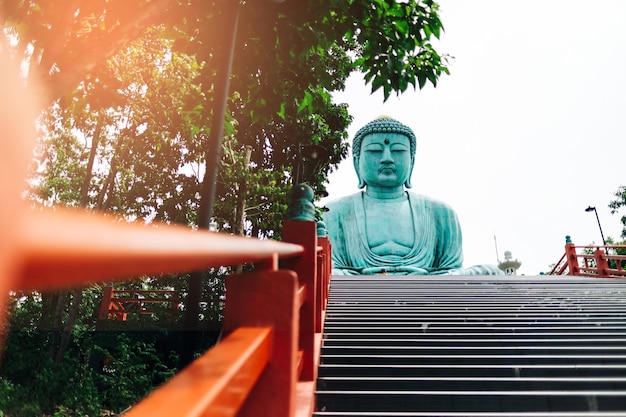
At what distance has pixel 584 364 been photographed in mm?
3227

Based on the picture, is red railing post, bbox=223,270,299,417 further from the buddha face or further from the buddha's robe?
the buddha face

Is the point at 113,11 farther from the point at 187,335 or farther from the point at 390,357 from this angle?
the point at 390,357

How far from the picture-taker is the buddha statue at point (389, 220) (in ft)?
38.2

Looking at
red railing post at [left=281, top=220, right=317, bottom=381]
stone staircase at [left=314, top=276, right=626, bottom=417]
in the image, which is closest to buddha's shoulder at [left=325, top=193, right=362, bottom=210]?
stone staircase at [left=314, top=276, right=626, bottom=417]

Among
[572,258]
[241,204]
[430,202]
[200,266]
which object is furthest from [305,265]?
[572,258]

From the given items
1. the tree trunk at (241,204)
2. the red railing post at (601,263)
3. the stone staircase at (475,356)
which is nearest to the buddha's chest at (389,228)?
the tree trunk at (241,204)

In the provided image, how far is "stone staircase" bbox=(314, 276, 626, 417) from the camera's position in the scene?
270 centimetres

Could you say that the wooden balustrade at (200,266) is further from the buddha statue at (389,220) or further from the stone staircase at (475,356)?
the buddha statue at (389,220)

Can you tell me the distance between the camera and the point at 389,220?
39.5 feet

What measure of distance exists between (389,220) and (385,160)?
1.69 m

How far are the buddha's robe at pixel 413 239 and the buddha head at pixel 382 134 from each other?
27.6 inches

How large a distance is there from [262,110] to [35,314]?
13394mm

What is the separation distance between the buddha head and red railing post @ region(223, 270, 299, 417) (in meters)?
11.8

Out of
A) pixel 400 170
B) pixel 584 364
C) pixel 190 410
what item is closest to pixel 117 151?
pixel 400 170
